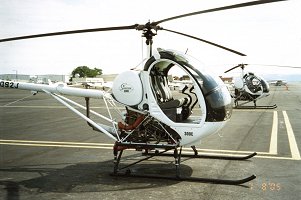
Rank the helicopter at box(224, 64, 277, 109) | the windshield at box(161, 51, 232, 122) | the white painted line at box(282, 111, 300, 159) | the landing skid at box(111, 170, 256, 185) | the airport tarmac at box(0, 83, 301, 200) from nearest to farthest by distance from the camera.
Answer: the airport tarmac at box(0, 83, 301, 200) < the landing skid at box(111, 170, 256, 185) < the windshield at box(161, 51, 232, 122) < the white painted line at box(282, 111, 300, 159) < the helicopter at box(224, 64, 277, 109)

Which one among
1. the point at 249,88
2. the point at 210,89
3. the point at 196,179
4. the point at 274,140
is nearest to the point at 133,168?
A: the point at 196,179

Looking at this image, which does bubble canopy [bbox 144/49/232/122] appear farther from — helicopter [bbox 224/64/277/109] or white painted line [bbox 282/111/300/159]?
helicopter [bbox 224/64/277/109]

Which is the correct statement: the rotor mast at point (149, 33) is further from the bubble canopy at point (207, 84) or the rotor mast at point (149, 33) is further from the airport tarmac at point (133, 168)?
the airport tarmac at point (133, 168)

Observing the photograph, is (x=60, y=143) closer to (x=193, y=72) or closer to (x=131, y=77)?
(x=131, y=77)

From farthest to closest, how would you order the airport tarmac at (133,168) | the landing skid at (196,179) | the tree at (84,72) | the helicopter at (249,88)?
the tree at (84,72), the helicopter at (249,88), the landing skid at (196,179), the airport tarmac at (133,168)

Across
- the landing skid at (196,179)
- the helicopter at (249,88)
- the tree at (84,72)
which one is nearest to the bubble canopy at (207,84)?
the landing skid at (196,179)

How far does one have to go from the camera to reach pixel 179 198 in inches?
237

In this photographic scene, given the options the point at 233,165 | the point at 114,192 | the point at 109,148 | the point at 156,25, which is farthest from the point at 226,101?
the point at 109,148

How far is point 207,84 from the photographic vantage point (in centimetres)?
731

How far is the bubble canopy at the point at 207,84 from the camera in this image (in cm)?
724

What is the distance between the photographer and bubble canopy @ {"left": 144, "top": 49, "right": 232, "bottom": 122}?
7.24 m

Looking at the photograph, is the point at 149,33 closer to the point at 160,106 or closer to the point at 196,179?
the point at 160,106

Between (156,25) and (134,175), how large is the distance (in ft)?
11.7

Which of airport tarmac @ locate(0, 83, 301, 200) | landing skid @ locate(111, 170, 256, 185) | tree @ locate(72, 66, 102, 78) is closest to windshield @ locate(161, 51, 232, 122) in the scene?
landing skid @ locate(111, 170, 256, 185)
